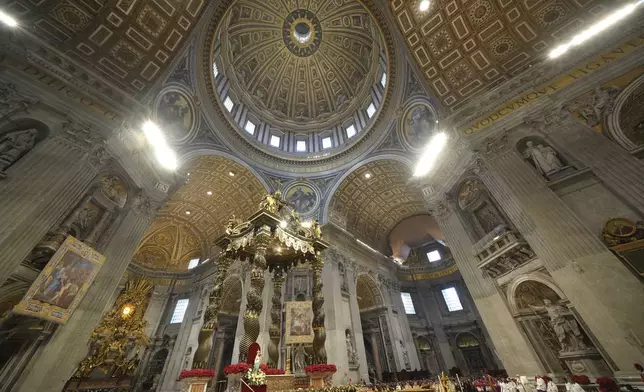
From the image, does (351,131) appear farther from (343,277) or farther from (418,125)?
(343,277)

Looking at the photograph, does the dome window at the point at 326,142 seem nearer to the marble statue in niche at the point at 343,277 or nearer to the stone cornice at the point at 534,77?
the marble statue in niche at the point at 343,277

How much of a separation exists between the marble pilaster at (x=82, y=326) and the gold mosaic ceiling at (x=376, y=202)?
10604 millimetres

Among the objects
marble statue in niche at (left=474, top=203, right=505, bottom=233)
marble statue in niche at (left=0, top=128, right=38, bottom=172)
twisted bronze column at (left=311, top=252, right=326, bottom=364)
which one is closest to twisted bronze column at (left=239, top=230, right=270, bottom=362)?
twisted bronze column at (left=311, top=252, right=326, bottom=364)

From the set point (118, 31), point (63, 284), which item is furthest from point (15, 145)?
point (118, 31)

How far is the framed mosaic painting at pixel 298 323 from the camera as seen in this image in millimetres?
11250

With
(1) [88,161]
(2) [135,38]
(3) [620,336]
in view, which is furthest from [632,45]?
(1) [88,161]

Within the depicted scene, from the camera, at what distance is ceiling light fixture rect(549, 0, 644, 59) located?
7734mm

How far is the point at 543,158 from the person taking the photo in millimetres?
8352

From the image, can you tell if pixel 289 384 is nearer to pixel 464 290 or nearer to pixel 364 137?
pixel 364 137

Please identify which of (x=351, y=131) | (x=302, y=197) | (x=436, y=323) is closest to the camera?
(x=302, y=197)

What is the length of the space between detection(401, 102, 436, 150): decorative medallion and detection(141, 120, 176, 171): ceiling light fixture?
12.5 meters

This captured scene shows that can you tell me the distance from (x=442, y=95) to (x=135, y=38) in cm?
1352

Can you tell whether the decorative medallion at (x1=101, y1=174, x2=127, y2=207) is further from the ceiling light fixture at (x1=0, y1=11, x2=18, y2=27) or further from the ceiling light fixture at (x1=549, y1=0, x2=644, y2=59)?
the ceiling light fixture at (x1=549, y1=0, x2=644, y2=59)

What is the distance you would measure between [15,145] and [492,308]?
1605 centimetres
